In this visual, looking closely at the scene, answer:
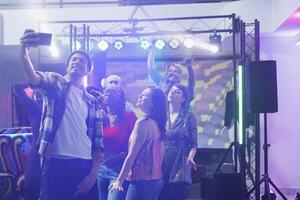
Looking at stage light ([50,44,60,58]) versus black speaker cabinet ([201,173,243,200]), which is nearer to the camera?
black speaker cabinet ([201,173,243,200])

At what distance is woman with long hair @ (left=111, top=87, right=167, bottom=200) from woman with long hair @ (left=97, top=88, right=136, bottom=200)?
0.05 metres

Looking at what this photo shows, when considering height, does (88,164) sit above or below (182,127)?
below

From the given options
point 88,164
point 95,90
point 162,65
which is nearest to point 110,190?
point 88,164

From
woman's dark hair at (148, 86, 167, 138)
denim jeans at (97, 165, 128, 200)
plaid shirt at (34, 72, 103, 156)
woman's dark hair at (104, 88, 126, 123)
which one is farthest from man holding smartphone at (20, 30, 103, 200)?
woman's dark hair at (148, 86, 167, 138)

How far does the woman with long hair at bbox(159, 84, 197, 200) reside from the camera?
3.94 m

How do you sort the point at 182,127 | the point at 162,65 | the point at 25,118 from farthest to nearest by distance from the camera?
the point at 162,65, the point at 182,127, the point at 25,118

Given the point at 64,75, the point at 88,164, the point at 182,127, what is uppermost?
the point at 64,75

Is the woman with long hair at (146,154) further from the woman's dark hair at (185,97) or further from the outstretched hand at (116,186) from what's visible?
the woman's dark hair at (185,97)

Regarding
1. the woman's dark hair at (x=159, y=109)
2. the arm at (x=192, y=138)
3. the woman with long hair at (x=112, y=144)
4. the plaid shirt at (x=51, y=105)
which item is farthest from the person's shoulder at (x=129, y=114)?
the plaid shirt at (x=51, y=105)

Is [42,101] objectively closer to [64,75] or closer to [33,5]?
[64,75]

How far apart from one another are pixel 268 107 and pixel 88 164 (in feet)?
5.86

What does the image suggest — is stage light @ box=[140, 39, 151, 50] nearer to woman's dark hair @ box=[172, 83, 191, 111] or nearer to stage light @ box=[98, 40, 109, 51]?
stage light @ box=[98, 40, 109, 51]

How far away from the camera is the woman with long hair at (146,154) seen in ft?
12.1

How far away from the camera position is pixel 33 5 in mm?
6176
